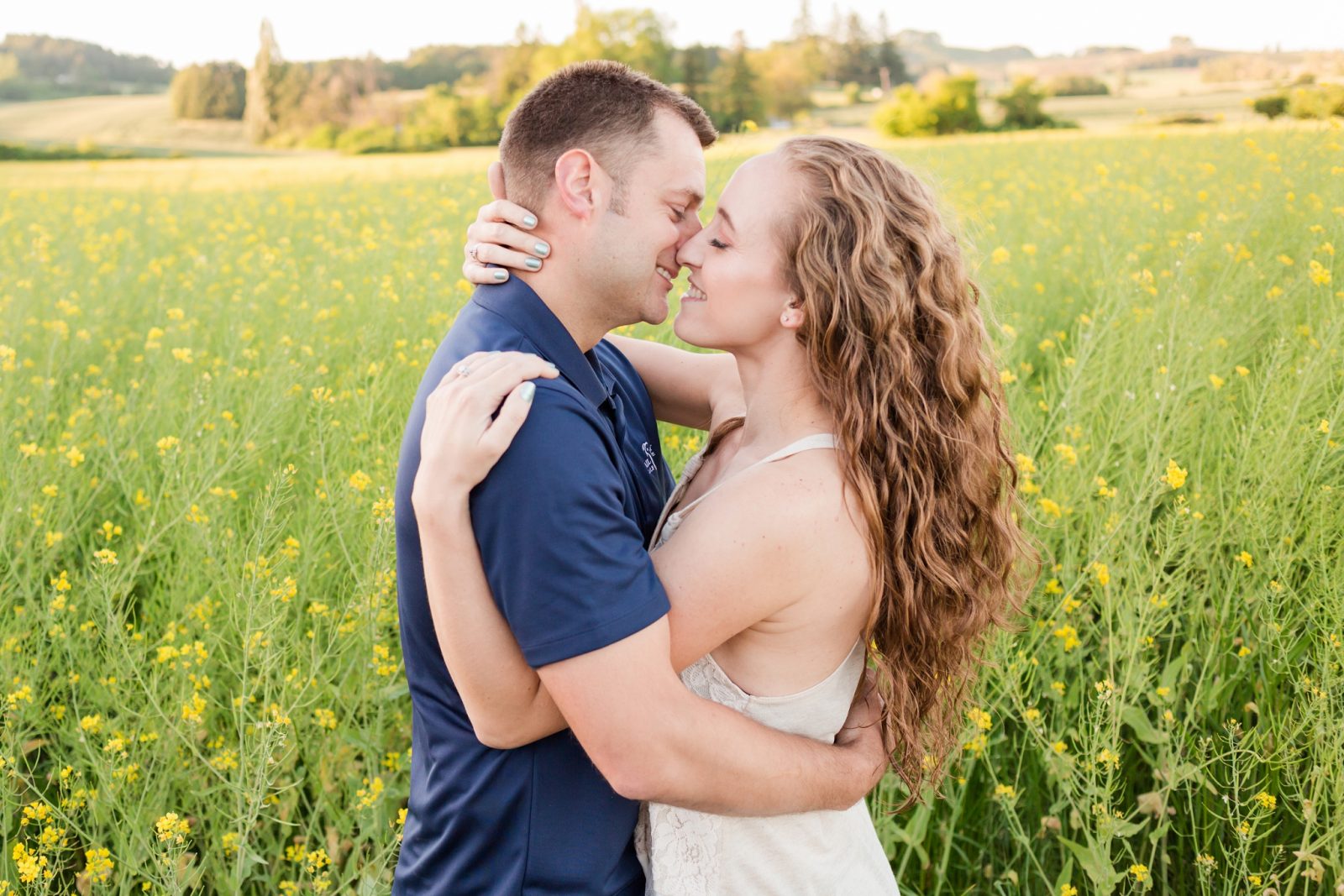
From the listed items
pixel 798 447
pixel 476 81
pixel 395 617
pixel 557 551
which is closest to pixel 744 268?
pixel 798 447

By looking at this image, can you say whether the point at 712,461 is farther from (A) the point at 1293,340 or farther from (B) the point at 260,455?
(A) the point at 1293,340

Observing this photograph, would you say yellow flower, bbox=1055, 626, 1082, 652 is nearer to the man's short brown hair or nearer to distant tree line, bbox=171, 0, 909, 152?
the man's short brown hair

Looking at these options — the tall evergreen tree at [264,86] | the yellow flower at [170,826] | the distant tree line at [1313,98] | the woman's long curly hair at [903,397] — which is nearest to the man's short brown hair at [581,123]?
the woman's long curly hair at [903,397]

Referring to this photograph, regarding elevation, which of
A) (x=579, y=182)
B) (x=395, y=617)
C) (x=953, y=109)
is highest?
(x=579, y=182)

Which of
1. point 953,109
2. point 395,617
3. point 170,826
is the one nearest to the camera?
point 170,826

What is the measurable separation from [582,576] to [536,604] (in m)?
0.07

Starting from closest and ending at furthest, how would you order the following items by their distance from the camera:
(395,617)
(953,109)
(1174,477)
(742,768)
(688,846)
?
(742,768)
(688,846)
(1174,477)
(395,617)
(953,109)

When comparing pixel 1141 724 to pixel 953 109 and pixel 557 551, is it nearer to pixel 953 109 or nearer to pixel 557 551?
pixel 557 551

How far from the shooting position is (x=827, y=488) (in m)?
1.53

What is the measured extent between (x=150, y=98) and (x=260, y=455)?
56.1 metres

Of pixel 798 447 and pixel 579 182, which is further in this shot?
pixel 579 182

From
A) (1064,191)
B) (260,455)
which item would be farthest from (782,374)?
(1064,191)

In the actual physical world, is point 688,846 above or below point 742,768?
below

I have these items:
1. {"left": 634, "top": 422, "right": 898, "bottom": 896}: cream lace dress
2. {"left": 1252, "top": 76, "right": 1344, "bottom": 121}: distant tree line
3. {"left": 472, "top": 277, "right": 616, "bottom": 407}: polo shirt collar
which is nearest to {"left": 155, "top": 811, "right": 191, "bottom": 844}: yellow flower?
{"left": 634, "top": 422, "right": 898, "bottom": 896}: cream lace dress
